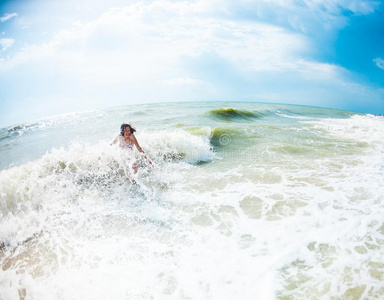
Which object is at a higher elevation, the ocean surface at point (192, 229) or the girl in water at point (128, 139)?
the girl in water at point (128, 139)

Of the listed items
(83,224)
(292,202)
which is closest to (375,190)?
A: (292,202)

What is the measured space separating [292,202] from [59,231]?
491 cm

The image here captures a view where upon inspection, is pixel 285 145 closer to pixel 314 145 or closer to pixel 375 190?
pixel 314 145

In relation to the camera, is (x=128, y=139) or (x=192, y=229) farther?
(x=128, y=139)

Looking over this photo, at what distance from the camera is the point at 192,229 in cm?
412

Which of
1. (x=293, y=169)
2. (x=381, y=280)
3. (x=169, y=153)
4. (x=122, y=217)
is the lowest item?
(x=381, y=280)

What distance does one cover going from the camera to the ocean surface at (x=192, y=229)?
115 inches

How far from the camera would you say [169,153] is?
29.9 feet

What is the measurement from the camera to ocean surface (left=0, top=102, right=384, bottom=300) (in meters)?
2.93

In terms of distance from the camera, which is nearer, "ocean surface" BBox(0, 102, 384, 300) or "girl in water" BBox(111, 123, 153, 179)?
"ocean surface" BBox(0, 102, 384, 300)

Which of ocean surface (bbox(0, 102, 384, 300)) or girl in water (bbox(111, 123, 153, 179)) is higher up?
girl in water (bbox(111, 123, 153, 179))

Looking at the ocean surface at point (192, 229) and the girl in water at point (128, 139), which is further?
the girl in water at point (128, 139)

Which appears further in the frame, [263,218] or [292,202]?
[292,202]

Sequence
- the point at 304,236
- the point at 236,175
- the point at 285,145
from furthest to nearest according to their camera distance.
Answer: the point at 285,145
the point at 236,175
the point at 304,236
